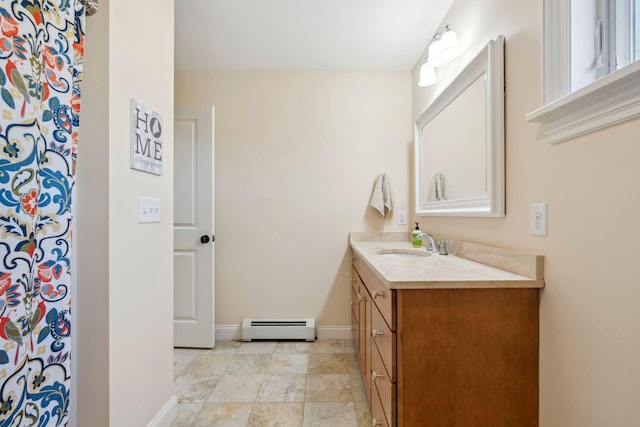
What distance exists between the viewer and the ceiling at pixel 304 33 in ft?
6.04

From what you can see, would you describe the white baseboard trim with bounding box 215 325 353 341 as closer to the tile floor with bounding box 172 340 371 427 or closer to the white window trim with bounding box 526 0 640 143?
the tile floor with bounding box 172 340 371 427

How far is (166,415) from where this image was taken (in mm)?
1487

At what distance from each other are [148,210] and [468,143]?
1.68m

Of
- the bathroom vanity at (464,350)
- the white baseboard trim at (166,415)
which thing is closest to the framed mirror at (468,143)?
the bathroom vanity at (464,350)

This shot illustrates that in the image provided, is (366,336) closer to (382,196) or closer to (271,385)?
(271,385)

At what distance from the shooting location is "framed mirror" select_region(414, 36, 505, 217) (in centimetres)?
130

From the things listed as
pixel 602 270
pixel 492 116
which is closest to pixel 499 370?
pixel 602 270

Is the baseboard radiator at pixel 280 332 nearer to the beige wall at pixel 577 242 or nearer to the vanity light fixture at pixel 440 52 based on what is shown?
the beige wall at pixel 577 242

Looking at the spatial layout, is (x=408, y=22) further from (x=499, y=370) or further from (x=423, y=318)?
(x=499, y=370)

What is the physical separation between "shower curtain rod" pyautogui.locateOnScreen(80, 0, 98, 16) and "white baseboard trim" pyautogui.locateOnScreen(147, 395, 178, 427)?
1771mm

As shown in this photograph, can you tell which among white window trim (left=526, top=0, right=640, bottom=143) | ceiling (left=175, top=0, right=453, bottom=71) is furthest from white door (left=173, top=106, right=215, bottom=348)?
white window trim (left=526, top=0, right=640, bottom=143)

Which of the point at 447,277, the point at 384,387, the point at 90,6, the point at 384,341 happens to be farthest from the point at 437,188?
the point at 90,6

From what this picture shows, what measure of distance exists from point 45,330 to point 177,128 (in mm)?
1904

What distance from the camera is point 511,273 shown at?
1.14 metres
